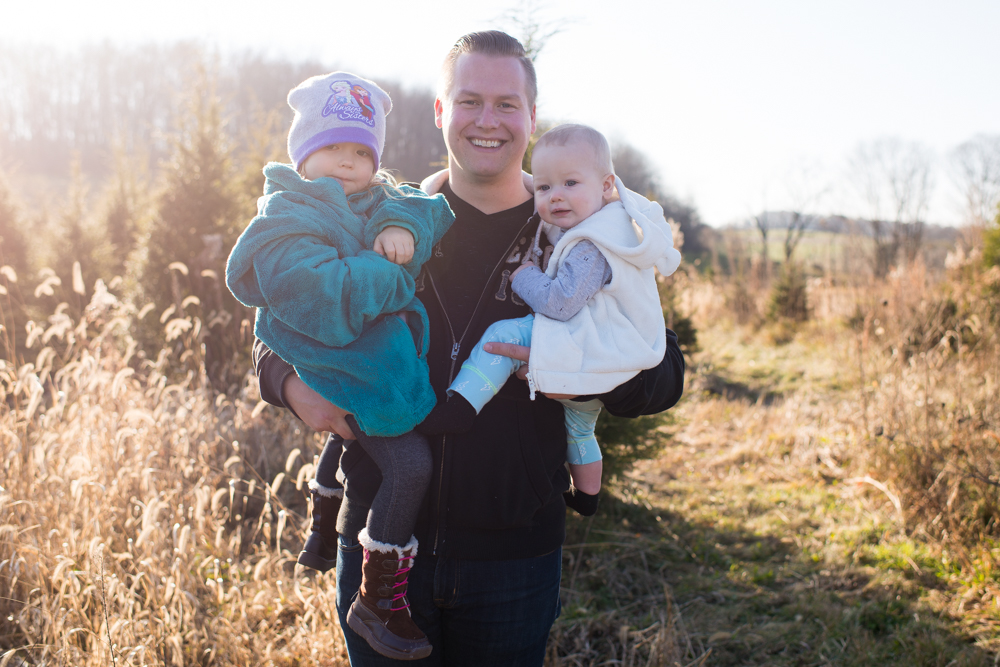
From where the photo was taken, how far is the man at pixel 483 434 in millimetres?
1609

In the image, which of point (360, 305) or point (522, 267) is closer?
point (360, 305)

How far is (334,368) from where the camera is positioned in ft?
5.30

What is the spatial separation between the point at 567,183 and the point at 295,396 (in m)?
1.05

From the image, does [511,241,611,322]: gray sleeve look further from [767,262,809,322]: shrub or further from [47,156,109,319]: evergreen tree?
[767,262,809,322]: shrub

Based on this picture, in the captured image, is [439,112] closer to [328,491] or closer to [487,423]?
[487,423]

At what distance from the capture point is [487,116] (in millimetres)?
1810

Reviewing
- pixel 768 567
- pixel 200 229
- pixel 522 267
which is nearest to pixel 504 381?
pixel 522 267

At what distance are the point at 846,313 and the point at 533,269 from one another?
431 inches

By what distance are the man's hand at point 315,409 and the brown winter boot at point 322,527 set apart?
0.28 metres

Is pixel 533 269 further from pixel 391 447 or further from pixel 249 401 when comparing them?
pixel 249 401

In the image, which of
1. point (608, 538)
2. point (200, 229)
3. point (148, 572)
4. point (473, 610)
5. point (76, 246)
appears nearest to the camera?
point (473, 610)

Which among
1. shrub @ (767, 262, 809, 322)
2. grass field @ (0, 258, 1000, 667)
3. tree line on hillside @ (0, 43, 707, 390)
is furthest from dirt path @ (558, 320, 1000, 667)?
shrub @ (767, 262, 809, 322)

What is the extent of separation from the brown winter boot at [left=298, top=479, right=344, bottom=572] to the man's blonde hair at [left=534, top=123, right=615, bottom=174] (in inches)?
51.1

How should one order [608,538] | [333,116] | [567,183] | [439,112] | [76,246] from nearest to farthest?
[333,116] → [567,183] → [439,112] → [608,538] → [76,246]
